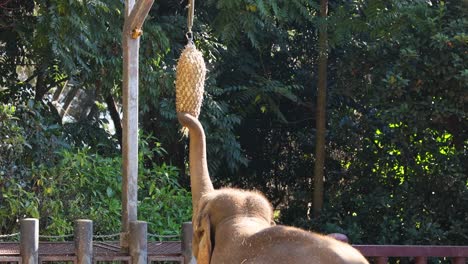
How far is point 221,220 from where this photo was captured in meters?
3.55

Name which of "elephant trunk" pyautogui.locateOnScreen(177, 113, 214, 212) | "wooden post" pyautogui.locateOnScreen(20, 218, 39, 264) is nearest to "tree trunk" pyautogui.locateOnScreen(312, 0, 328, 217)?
"wooden post" pyautogui.locateOnScreen(20, 218, 39, 264)

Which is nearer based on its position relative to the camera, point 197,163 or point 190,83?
point 197,163

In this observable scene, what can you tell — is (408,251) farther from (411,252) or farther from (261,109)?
(261,109)

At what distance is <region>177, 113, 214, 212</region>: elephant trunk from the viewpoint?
4.06 m

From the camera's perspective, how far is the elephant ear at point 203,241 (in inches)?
138

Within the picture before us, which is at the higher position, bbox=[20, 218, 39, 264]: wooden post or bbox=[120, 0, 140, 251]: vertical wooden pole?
bbox=[120, 0, 140, 251]: vertical wooden pole

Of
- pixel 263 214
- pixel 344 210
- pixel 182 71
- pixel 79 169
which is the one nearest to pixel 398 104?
pixel 344 210

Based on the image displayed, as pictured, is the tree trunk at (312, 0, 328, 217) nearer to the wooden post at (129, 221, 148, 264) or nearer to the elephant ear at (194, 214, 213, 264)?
the wooden post at (129, 221, 148, 264)

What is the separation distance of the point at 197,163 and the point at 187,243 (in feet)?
8.28

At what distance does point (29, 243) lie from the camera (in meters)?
6.33

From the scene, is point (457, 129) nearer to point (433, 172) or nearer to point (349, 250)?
point (433, 172)

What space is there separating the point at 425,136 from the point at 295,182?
228 centimetres

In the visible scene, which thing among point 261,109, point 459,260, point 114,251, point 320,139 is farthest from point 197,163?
point 261,109

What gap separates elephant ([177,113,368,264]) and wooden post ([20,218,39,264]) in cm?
261
